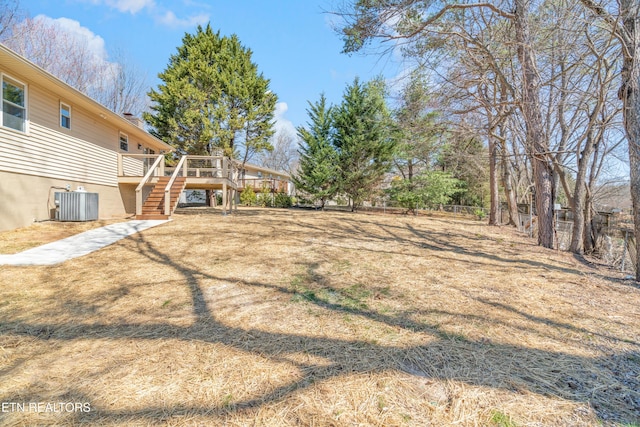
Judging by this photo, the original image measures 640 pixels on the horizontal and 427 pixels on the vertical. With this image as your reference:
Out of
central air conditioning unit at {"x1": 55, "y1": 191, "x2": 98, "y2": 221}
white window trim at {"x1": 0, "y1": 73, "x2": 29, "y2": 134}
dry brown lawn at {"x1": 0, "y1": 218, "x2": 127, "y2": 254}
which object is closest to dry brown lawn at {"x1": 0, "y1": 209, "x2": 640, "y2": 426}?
dry brown lawn at {"x1": 0, "y1": 218, "x2": 127, "y2": 254}

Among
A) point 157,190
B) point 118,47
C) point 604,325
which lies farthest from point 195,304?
point 118,47

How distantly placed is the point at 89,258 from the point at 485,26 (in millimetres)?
9635

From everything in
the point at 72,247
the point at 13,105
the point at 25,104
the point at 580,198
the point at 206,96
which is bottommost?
the point at 72,247

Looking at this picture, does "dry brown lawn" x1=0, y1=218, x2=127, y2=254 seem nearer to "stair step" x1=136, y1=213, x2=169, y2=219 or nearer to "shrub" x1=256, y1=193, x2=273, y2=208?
"stair step" x1=136, y1=213, x2=169, y2=219

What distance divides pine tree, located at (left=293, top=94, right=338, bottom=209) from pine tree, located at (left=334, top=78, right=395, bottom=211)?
0.52 meters

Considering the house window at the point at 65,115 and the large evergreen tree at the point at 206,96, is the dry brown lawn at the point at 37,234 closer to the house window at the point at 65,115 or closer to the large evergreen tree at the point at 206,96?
the house window at the point at 65,115

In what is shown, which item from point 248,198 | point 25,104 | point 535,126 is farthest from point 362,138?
point 25,104

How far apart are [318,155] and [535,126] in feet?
36.2

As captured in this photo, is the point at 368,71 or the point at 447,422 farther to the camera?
the point at 368,71

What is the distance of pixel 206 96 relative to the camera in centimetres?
1588

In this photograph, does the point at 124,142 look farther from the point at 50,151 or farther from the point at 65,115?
the point at 50,151

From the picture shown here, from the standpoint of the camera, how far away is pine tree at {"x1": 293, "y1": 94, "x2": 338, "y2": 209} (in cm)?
1633

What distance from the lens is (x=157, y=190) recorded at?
32.7 feet

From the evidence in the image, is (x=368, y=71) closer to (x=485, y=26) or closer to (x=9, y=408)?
(x=485, y=26)
